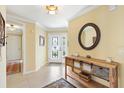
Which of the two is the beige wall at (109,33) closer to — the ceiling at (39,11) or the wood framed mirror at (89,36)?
the wood framed mirror at (89,36)

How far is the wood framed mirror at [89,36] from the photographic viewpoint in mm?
3461

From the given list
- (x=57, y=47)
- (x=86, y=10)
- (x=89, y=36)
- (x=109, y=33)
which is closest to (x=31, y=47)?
(x=89, y=36)

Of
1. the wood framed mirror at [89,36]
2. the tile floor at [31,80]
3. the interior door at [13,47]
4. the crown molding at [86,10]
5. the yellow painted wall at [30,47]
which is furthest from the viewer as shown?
the interior door at [13,47]

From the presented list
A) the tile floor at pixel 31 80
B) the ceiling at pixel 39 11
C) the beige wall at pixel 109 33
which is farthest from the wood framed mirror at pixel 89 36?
the tile floor at pixel 31 80

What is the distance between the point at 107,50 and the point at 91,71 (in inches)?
25.3

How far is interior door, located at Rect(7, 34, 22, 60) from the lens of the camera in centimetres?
915

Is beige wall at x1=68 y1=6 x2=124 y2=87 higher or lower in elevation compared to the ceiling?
lower

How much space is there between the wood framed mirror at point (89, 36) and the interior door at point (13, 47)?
248 inches

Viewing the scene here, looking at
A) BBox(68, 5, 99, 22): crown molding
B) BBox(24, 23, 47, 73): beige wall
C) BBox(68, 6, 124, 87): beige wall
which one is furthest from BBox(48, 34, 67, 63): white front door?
BBox(68, 6, 124, 87): beige wall

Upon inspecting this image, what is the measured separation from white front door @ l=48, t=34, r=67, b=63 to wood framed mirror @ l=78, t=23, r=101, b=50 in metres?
4.08

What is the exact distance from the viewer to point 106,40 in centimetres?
309

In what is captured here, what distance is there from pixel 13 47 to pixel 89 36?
6.91 metres

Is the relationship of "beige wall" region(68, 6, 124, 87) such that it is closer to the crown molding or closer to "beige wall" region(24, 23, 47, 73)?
the crown molding
